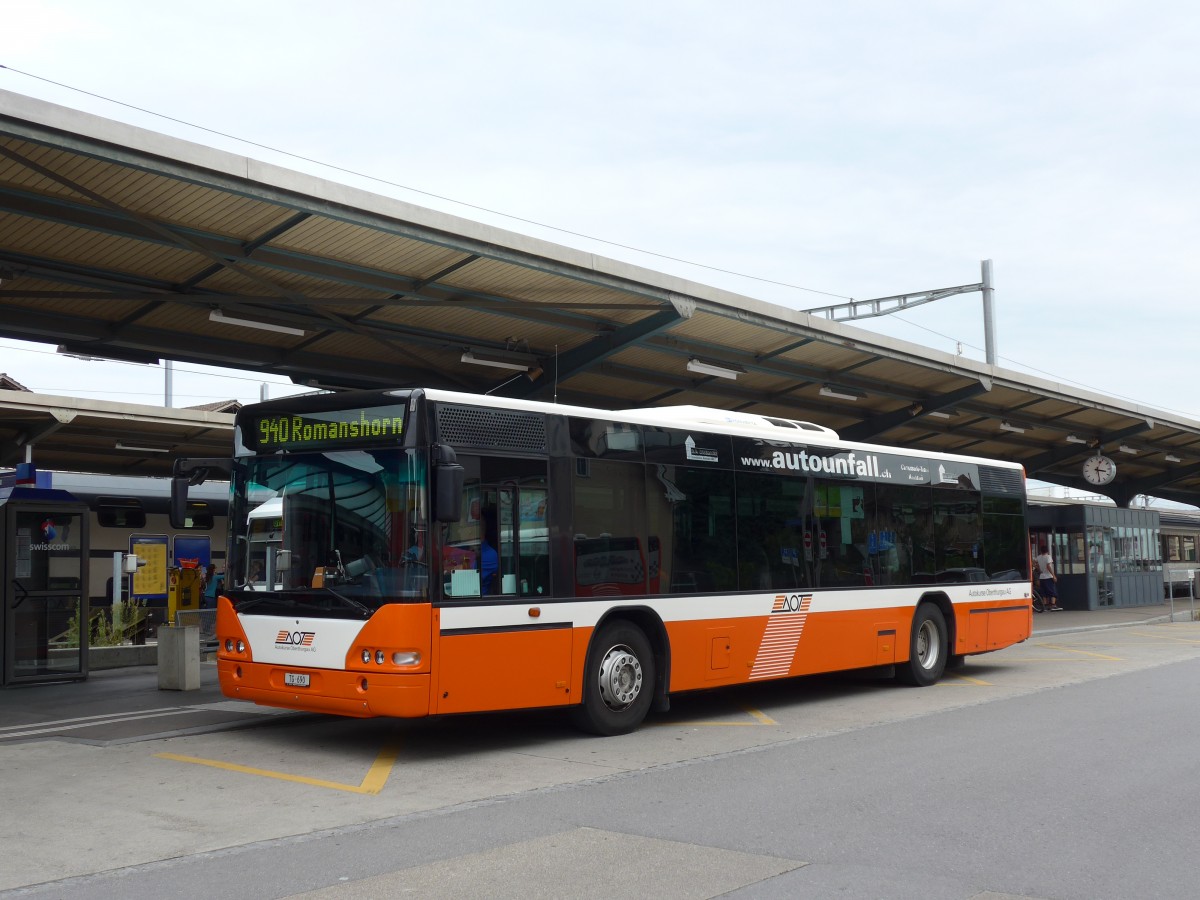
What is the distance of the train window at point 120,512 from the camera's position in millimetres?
21406

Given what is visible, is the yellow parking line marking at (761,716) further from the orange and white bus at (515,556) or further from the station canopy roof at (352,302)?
the station canopy roof at (352,302)

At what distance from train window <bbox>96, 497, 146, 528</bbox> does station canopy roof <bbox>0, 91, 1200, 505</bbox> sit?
96cm

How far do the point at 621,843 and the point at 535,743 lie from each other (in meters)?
3.94

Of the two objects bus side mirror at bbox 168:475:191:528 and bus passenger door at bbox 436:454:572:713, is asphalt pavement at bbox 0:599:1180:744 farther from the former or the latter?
bus passenger door at bbox 436:454:572:713

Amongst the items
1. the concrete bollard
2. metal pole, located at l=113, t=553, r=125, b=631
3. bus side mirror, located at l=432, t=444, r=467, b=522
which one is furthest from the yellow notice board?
bus side mirror, located at l=432, t=444, r=467, b=522

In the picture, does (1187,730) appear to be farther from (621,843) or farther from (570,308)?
(570,308)

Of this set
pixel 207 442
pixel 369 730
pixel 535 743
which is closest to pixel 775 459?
pixel 535 743

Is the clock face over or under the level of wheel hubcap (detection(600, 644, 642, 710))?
over

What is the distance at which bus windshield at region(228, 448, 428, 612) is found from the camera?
30.2ft

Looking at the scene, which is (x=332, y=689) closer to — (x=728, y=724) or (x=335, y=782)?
(x=335, y=782)

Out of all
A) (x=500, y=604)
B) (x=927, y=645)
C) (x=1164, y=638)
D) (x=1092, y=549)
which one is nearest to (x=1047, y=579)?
(x=1092, y=549)

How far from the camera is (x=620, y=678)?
421 inches

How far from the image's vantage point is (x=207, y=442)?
20719mm

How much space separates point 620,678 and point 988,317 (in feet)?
75.8
